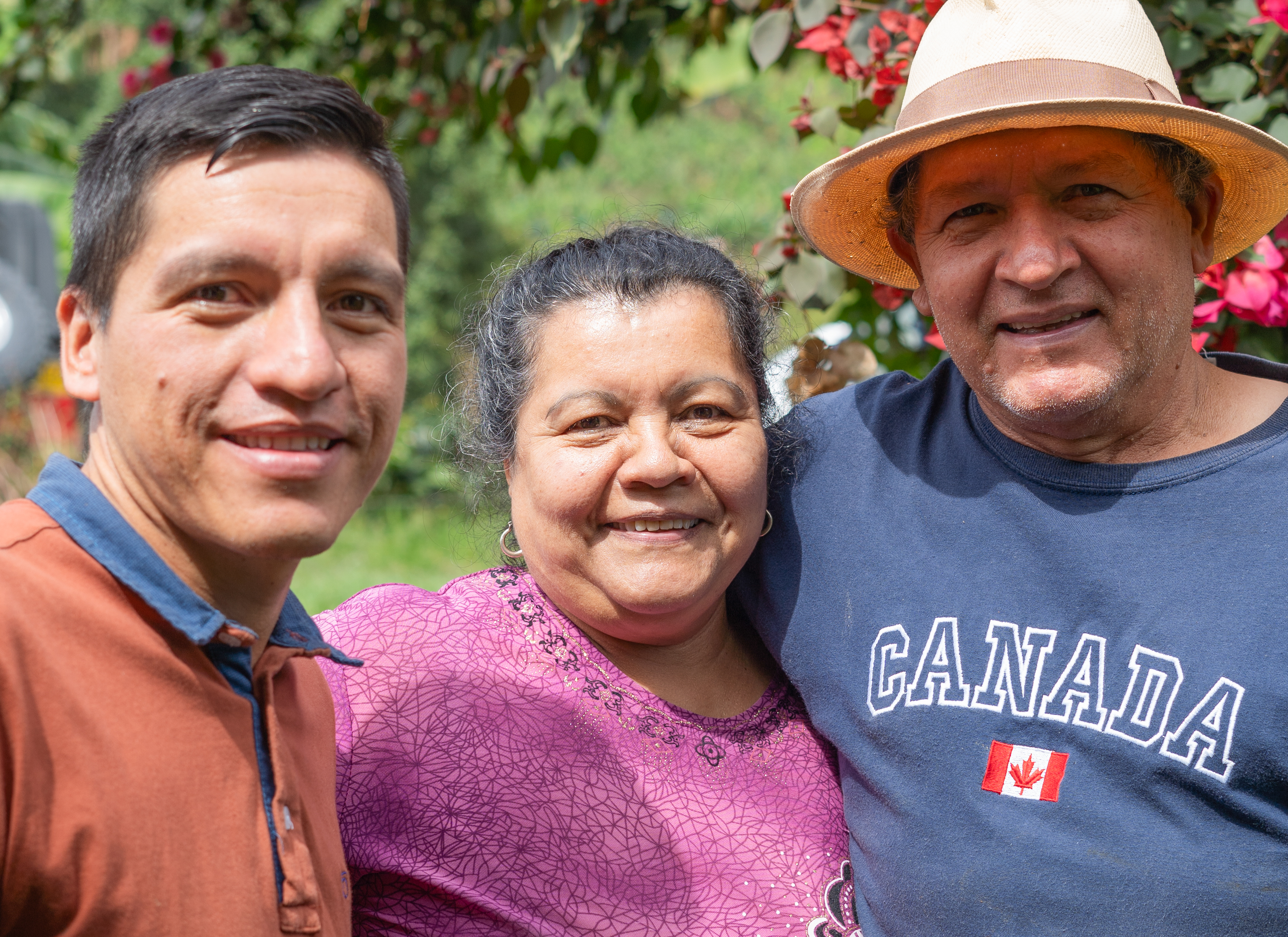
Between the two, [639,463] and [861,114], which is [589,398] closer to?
[639,463]

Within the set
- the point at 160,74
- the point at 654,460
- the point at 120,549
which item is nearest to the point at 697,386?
the point at 654,460

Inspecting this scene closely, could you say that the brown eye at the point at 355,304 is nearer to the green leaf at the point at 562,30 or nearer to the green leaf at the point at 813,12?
the green leaf at the point at 813,12

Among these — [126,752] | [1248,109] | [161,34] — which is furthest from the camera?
[161,34]

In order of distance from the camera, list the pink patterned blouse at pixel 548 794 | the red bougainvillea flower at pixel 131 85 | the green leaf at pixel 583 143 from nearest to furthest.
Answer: the pink patterned blouse at pixel 548 794 < the green leaf at pixel 583 143 < the red bougainvillea flower at pixel 131 85

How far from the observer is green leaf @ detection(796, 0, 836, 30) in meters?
2.83

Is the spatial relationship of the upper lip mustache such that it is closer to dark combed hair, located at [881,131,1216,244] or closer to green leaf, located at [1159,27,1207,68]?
dark combed hair, located at [881,131,1216,244]

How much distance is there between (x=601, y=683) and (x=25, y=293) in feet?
36.2

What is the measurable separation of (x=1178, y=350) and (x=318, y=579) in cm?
562

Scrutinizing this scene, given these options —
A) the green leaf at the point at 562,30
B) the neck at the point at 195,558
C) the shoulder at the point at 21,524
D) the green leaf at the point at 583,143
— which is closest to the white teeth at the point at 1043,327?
the neck at the point at 195,558

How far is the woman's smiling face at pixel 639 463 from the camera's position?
2.24 meters

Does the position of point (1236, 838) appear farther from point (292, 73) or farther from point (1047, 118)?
point (292, 73)

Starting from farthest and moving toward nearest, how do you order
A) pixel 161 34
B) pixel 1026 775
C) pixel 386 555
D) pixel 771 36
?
pixel 386 555 → pixel 161 34 → pixel 771 36 → pixel 1026 775

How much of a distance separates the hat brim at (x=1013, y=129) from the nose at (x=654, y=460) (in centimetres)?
65

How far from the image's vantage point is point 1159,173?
220cm
